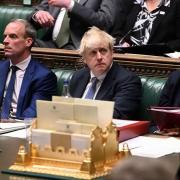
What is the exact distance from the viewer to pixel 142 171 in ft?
2.57

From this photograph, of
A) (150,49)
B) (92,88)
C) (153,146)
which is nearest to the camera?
(153,146)

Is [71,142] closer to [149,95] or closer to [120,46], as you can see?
[149,95]

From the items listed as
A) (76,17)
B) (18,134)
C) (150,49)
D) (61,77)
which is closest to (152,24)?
(150,49)

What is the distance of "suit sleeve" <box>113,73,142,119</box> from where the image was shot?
3.31 m

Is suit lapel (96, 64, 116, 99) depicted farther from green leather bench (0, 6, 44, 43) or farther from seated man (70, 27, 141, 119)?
green leather bench (0, 6, 44, 43)

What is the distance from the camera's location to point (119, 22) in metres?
4.65

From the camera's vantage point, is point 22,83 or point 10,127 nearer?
point 10,127

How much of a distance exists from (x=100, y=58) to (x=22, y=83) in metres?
0.66

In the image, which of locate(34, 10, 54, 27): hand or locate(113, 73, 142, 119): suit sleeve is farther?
locate(34, 10, 54, 27): hand

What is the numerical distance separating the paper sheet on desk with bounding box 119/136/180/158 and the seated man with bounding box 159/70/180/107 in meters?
0.68

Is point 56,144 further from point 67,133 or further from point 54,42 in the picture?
point 54,42

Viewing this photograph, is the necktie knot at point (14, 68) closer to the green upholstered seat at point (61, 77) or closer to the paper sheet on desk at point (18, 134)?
the green upholstered seat at point (61, 77)

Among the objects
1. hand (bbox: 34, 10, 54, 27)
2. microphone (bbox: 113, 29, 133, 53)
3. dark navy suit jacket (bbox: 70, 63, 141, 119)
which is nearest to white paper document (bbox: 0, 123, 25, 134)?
dark navy suit jacket (bbox: 70, 63, 141, 119)

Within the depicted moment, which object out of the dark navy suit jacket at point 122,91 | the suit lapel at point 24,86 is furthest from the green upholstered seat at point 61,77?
the dark navy suit jacket at point 122,91
